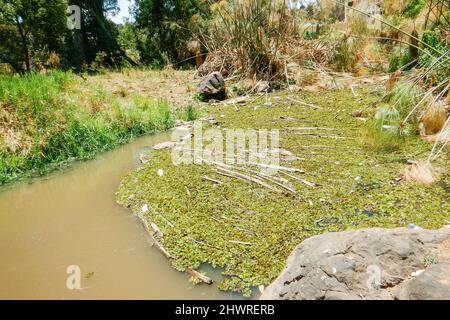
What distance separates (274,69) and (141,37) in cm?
841

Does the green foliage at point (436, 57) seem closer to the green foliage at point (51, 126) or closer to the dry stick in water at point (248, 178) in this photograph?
the dry stick in water at point (248, 178)

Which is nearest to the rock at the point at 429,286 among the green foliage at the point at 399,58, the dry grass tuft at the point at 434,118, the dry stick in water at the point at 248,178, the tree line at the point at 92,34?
the dry stick in water at the point at 248,178

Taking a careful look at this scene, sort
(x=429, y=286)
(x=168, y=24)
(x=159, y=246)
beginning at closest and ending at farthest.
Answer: (x=429, y=286)
(x=159, y=246)
(x=168, y=24)

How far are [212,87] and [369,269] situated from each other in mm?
7093

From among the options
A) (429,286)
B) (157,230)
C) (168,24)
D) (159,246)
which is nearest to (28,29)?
(168,24)

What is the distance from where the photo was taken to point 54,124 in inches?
199

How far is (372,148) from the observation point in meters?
4.33

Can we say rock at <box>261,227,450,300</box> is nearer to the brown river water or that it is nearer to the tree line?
the brown river water

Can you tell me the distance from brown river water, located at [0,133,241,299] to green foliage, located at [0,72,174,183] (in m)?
0.46

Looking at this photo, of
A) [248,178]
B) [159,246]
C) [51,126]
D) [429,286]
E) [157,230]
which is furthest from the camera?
[51,126]

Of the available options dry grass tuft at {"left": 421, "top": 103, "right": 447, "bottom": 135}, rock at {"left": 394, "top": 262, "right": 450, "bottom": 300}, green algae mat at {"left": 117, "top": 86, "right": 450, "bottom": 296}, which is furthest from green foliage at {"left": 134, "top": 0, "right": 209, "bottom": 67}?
rock at {"left": 394, "top": 262, "right": 450, "bottom": 300}

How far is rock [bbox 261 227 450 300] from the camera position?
1557 mm

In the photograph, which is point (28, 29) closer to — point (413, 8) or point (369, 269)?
point (413, 8)
